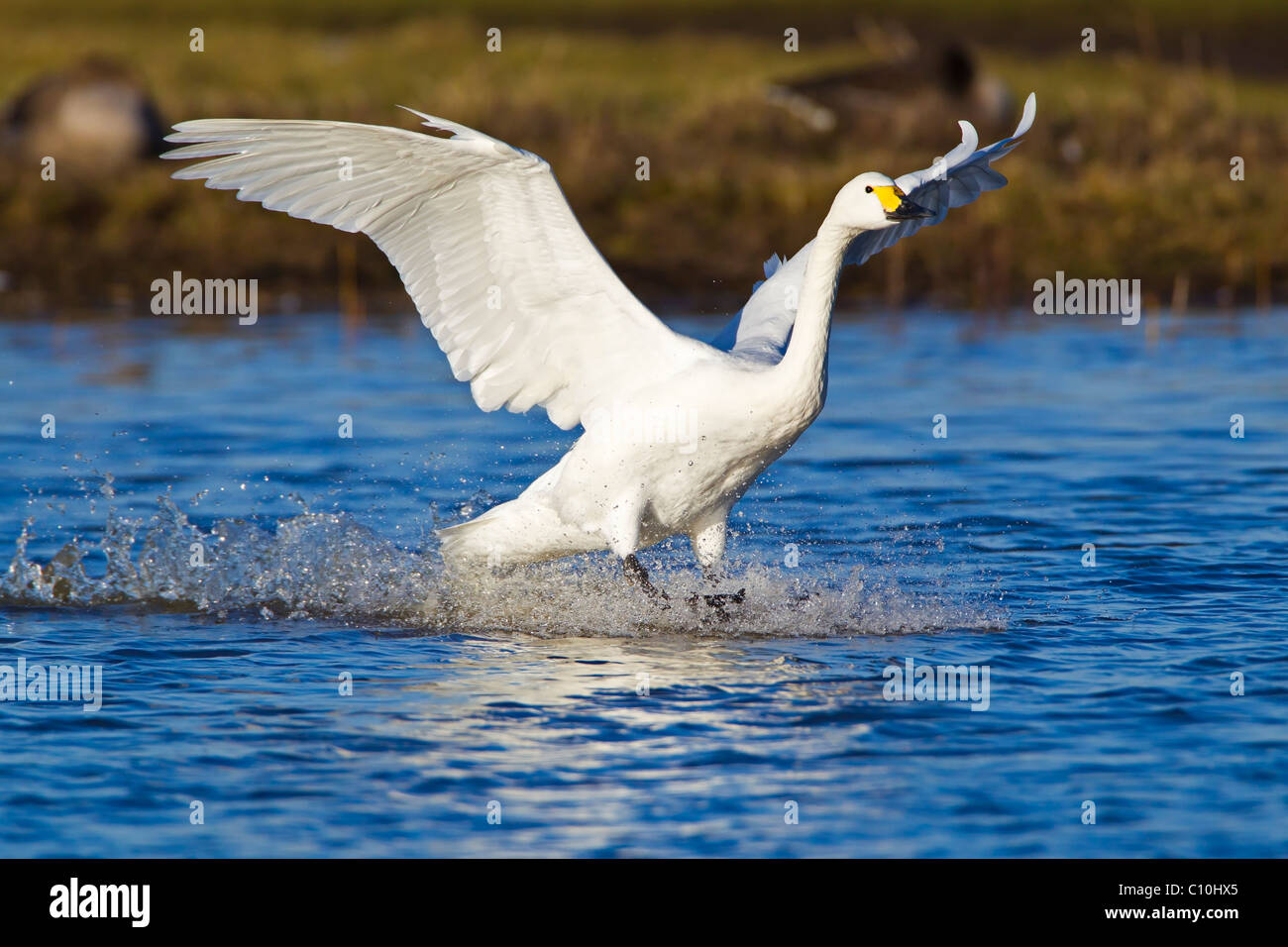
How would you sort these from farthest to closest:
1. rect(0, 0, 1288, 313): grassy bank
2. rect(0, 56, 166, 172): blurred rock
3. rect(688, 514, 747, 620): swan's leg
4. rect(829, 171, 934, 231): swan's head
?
rect(0, 56, 166, 172): blurred rock, rect(0, 0, 1288, 313): grassy bank, rect(688, 514, 747, 620): swan's leg, rect(829, 171, 934, 231): swan's head

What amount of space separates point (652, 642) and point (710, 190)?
13807 mm

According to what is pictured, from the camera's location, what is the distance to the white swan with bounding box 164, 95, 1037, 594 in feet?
26.0

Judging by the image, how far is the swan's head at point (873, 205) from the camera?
25.3ft

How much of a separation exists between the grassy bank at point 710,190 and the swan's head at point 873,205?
11.9 meters

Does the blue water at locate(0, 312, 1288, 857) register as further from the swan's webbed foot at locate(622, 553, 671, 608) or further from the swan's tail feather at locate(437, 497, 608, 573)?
→ the swan's tail feather at locate(437, 497, 608, 573)

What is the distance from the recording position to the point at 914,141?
24734 mm

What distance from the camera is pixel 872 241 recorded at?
968 cm

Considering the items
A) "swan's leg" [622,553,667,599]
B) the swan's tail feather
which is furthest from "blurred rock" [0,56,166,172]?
"swan's leg" [622,553,667,599]

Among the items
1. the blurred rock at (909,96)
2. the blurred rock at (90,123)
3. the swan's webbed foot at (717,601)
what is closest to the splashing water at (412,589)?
the swan's webbed foot at (717,601)

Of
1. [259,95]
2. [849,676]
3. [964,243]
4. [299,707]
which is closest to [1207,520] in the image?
[849,676]

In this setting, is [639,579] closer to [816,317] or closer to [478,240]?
[816,317]

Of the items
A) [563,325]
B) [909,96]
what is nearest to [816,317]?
[563,325]

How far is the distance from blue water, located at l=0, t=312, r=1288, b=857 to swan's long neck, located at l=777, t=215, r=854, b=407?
1.26 metres

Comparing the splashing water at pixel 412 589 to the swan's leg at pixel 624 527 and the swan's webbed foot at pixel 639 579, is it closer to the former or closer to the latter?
the swan's webbed foot at pixel 639 579
